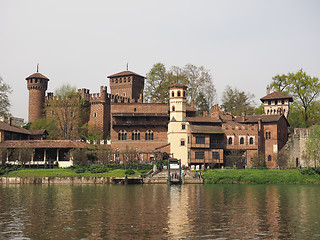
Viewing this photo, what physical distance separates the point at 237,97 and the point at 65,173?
45.2 m

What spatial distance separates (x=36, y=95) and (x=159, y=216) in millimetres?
61132

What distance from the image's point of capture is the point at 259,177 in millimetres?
54875

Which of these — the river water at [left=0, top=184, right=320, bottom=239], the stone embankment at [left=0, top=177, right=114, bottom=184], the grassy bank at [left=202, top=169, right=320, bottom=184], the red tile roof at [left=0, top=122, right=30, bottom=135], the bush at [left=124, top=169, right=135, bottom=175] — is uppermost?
the red tile roof at [left=0, top=122, right=30, bottom=135]

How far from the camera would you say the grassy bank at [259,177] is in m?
54.4

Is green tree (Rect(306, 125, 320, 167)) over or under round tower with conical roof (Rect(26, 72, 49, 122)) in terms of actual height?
under

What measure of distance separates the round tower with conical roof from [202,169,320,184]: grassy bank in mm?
39692

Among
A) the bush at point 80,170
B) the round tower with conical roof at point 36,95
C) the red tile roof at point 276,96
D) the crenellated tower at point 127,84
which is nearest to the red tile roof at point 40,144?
the bush at point 80,170

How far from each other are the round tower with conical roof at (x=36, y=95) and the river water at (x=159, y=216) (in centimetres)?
4463

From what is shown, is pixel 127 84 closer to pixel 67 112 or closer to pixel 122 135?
pixel 67 112

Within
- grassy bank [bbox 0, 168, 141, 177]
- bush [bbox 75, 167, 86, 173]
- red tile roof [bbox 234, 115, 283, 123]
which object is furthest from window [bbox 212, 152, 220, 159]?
bush [bbox 75, 167, 86, 173]

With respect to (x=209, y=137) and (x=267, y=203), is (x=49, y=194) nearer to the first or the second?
(x=267, y=203)

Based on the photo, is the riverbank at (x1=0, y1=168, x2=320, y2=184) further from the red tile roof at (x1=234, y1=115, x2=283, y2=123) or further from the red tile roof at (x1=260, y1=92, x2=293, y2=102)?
the red tile roof at (x1=260, y1=92, x2=293, y2=102)

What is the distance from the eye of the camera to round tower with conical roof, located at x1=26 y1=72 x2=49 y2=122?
8306 centimetres

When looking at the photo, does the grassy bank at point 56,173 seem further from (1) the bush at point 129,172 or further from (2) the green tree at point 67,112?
(2) the green tree at point 67,112
